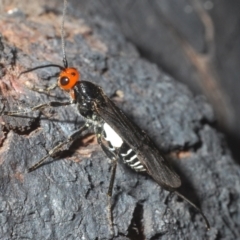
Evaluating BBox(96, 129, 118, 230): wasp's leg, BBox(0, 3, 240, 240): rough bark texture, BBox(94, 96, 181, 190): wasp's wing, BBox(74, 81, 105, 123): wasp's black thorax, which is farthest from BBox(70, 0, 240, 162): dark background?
BBox(96, 129, 118, 230): wasp's leg

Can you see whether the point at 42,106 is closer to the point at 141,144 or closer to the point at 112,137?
the point at 112,137

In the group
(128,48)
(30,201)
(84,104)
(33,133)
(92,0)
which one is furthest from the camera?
(92,0)

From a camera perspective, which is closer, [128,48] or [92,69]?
[92,69]

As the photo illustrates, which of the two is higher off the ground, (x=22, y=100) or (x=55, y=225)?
(x=22, y=100)

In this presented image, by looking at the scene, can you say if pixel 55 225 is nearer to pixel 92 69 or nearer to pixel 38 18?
pixel 92 69

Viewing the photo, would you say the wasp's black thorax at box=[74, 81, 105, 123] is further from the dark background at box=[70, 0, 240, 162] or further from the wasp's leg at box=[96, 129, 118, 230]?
the dark background at box=[70, 0, 240, 162]

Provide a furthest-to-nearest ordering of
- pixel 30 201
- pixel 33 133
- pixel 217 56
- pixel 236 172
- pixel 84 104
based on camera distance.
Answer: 1. pixel 217 56
2. pixel 236 172
3. pixel 84 104
4. pixel 33 133
5. pixel 30 201

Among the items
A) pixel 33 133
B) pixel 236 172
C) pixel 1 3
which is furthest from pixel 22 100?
pixel 236 172
